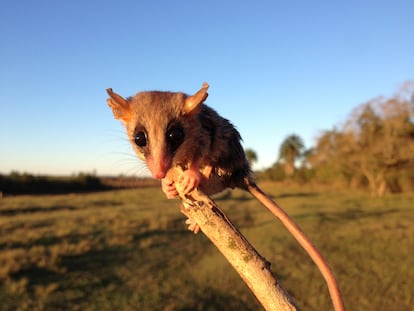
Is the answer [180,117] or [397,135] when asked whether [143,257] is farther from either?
[397,135]

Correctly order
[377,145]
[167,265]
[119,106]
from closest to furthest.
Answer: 1. [119,106]
2. [167,265]
3. [377,145]

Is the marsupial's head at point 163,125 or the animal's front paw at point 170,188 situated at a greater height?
the marsupial's head at point 163,125

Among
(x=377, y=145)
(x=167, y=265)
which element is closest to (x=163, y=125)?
(x=167, y=265)

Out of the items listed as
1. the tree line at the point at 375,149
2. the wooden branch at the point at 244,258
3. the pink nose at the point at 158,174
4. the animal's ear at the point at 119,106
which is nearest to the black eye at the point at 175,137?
the pink nose at the point at 158,174

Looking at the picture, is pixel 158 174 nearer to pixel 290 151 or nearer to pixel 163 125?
pixel 163 125

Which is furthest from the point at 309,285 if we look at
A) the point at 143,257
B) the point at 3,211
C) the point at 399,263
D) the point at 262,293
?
the point at 3,211

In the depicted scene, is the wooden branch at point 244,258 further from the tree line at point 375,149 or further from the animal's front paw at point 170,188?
the tree line at point 375,149
